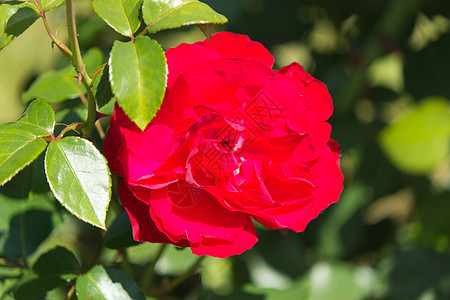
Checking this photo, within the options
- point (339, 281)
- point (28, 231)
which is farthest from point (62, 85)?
point (339, 281)

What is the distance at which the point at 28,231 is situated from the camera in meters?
0.69

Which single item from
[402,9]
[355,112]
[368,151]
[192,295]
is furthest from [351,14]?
[192,295]

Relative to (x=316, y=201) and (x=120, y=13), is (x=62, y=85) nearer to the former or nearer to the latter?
(x=120, y=13)

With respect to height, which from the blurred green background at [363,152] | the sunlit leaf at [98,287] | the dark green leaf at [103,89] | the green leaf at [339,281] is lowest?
the green leaf at [339,281]

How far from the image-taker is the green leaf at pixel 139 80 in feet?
1.33

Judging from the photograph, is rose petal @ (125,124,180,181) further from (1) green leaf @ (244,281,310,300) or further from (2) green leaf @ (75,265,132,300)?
(1) green leaf @ (244,281,310,300)

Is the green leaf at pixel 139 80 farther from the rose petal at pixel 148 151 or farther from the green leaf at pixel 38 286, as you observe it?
the green leaf at pixel 38 286

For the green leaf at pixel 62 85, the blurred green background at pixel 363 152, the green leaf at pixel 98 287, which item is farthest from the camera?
the blurred green background at pixel 363 152

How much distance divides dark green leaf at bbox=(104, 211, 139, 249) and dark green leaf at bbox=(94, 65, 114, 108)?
18 centimetres

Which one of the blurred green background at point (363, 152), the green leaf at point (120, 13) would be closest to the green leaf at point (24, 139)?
the green leaf at point (120, 13)

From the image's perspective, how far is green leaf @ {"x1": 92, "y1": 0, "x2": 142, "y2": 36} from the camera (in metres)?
0.44

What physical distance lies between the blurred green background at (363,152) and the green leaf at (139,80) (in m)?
0.61

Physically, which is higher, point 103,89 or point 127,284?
point 103,89

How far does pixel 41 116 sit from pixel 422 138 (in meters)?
0.92
